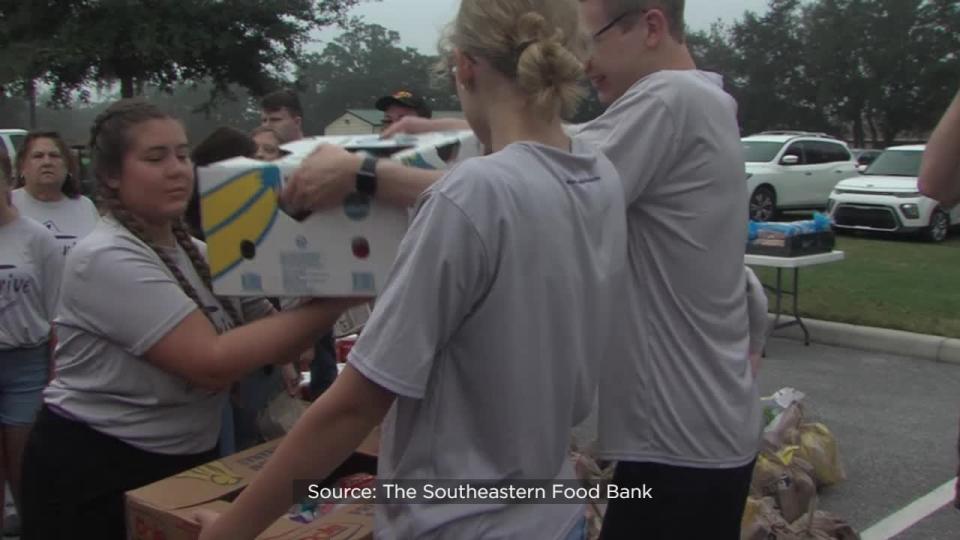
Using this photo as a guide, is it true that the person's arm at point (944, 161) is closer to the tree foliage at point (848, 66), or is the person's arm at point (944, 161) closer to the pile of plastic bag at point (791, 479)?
the pile of plastic bag at point (791, 479)

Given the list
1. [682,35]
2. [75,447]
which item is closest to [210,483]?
[75,447]

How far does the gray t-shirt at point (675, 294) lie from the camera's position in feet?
5.96

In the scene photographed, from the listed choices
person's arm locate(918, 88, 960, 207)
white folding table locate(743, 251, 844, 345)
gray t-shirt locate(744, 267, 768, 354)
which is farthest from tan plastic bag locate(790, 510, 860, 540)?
white folding table locate(743, 251, 844, 345)

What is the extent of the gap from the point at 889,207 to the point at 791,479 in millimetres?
12566

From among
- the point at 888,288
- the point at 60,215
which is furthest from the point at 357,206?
the point at 888,288

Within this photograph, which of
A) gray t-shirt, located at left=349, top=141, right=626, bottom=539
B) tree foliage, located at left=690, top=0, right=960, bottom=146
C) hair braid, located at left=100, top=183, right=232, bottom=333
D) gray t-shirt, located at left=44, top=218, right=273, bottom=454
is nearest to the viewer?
gray t-shirt, located at left=349, top=141, right=626, bottom=539

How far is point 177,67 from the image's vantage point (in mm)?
25703

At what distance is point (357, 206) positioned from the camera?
1567 mm

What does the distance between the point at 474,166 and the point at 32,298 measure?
3.36 meters

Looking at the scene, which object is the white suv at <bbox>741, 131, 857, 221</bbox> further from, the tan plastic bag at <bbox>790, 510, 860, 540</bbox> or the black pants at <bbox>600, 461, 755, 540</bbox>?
the black pants at <bbox>600, 461, 755, 540</bbox>

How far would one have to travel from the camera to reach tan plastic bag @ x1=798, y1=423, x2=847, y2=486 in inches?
171

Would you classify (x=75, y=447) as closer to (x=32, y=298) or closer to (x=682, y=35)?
(x=682, y=35)

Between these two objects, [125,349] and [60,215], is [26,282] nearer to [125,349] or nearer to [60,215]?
[60,215]

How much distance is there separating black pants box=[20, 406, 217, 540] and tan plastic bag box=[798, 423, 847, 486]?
3.21 meters
